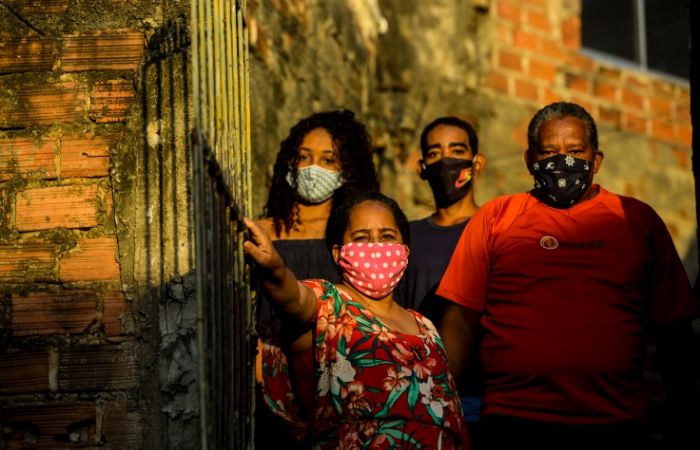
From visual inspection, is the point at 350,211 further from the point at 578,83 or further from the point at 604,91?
the point at 604,91

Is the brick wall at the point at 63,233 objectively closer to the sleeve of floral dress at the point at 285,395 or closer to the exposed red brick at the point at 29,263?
the exposed red brick at the point at 29,263

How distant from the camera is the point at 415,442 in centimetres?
301

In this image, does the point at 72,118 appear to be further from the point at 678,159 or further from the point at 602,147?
the point at 678,159

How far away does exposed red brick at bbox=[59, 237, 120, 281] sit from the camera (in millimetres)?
2986

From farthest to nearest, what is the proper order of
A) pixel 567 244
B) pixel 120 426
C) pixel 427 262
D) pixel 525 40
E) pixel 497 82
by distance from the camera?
pixel 525 40 < pixel 497 82 < pixel 427 262 < pixel 567 244 < pixel 120 426

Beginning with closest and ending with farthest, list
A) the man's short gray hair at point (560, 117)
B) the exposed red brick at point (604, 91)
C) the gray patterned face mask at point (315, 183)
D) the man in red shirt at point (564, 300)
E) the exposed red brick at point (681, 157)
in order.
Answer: the man in red shirt at point (564, 300) → the man's short gray hair at point (560, 117) → the gray patterned face mask at point (315, 183) → the exposed red brick at point (604, 91) → the exposed red brick at point (681, 157)

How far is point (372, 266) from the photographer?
3254mm

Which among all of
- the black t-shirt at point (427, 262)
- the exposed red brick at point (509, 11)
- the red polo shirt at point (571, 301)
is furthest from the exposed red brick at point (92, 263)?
the exposed red brick at point (509, 11)

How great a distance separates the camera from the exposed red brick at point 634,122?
24.8ft

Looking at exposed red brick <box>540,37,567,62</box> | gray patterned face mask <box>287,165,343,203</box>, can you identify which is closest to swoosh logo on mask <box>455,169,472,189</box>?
gray patterned face mask <box>287,165,343,203</box>

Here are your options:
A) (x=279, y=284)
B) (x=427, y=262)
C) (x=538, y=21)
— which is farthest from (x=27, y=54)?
(x=538, y=21)

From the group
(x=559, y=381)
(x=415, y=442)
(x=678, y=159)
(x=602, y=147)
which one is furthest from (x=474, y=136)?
(x=678, y=159)

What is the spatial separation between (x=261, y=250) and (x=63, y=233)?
0.68 meters

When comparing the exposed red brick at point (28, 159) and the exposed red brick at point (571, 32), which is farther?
the exposed red brick at point (571, 32)
